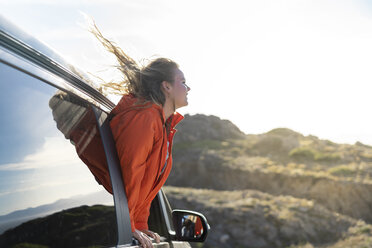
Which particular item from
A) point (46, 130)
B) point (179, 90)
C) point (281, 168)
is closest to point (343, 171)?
point (281, 168)

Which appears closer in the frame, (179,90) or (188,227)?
(188,227)

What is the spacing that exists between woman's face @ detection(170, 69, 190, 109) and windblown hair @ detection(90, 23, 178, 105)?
0.03 metres

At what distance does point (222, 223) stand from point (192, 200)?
1942 millimetres

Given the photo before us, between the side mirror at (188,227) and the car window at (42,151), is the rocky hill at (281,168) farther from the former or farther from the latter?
the car window at (42,151)

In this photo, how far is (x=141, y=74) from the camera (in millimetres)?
2391

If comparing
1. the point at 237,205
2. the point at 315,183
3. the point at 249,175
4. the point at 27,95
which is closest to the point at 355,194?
the point at 315,183

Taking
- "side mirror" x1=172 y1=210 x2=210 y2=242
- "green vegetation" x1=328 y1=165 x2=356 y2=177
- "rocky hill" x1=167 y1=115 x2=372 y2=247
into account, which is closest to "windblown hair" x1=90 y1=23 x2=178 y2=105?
"side mirror" x1=172 y1=210 x2=210 y2=242

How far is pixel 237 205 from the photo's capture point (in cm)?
1384

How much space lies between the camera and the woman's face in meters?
2.43

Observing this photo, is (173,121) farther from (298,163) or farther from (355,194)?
(298,163)

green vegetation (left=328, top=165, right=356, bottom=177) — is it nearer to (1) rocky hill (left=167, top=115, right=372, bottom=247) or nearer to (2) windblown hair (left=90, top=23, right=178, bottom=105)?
(1) rocky hill (left=167, top=115, right=372, bottom=247)

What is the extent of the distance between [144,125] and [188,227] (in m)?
0.72

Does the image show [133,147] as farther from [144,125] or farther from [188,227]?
[188,227]

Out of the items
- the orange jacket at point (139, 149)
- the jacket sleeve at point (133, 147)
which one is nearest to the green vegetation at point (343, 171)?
the orange jacket at point (139, 149)
